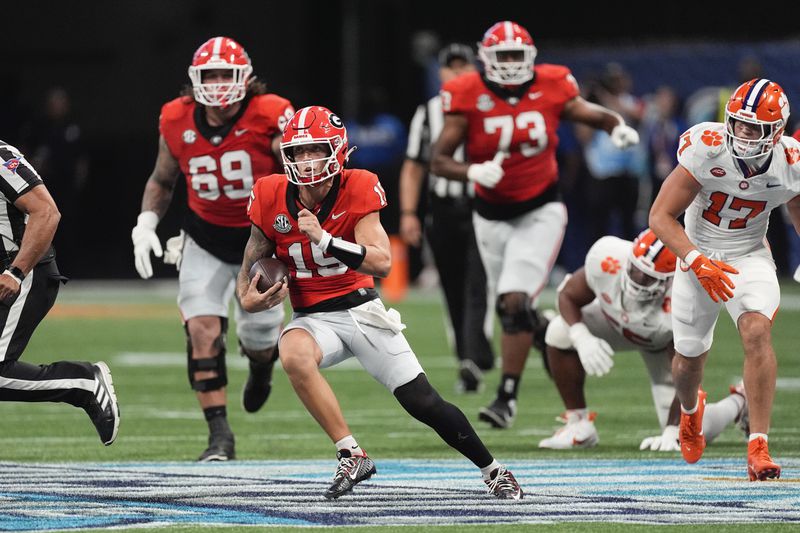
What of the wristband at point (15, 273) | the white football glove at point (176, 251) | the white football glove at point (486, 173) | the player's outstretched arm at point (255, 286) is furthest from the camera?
the white football glove at point (486, 173)

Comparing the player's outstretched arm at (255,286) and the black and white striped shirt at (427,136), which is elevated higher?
the player's outstretched arm at (255,286)

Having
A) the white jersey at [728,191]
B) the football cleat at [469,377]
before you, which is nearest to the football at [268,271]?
the white jersey at [728,191]

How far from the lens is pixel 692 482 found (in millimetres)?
6609

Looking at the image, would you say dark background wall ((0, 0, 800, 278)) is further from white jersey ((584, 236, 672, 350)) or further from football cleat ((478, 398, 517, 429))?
white jersey ((584, 236, 672, 350))

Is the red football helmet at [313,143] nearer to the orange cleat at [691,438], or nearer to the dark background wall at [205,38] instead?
the orange cleat at [691,438]

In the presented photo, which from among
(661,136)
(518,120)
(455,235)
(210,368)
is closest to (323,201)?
(210,368)

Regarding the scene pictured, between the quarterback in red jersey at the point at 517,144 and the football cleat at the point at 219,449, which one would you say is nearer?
the football cleat at the point at 219,449

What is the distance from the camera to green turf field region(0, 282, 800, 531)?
7.96 metres

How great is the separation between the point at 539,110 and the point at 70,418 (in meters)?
3.26

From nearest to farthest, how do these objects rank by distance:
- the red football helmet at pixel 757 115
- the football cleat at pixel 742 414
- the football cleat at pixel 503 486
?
the football cleat at pixel 503 486, the red football helmet at pixel 757 115, the football cleat at pixel 742 414

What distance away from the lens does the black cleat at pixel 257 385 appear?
28.5 ft

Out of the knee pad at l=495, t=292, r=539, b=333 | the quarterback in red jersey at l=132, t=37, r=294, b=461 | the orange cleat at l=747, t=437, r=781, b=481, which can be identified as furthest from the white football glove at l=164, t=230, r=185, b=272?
the orange cleat at l=747, t=437, r=781, b=481

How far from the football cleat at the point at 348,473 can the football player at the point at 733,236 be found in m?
1.55

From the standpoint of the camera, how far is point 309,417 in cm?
970
